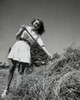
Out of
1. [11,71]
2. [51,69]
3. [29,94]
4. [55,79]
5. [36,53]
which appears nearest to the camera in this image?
[55,79]

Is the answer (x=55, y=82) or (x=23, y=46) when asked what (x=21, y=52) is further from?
(x=55, y=82)

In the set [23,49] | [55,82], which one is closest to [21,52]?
[23,49]

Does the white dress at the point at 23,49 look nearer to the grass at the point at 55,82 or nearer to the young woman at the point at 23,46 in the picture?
the young woman at the point at 23,46

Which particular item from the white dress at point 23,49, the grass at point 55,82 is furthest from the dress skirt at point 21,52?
the grass at point 55,82

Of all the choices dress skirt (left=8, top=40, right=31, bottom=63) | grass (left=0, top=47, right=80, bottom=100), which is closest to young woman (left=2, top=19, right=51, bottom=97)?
dress skirt (left=8, top=40, right=31, bottom=63)

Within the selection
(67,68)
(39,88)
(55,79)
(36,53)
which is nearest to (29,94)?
(39,88)

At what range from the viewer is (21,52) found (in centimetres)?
238

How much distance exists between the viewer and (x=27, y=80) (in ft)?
7.30

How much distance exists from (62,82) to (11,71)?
2.51 ft

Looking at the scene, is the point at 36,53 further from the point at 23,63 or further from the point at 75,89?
the point at 75,89

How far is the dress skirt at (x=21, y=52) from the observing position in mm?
2337

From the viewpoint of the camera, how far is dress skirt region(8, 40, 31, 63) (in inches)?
92.0

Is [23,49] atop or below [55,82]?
atop

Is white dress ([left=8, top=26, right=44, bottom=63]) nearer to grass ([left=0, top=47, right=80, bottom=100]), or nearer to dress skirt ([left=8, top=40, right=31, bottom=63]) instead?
dress skirt ([left=8, top=40, right=31, bottom=63])
